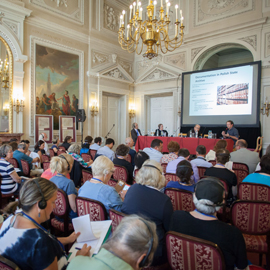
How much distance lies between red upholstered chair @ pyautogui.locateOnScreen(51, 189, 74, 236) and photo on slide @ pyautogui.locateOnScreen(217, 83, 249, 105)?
808cm

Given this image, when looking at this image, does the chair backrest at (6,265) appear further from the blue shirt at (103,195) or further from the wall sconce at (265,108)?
the wall sconce at (265,108)

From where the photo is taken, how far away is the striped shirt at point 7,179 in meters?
3.11

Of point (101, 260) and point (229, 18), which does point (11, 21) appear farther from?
point (101, 260)

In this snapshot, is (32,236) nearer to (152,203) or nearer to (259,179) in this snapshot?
(152,203)

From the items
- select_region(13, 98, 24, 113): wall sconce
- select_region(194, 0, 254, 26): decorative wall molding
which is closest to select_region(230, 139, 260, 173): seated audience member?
select_region(194, 0, 254, 26): decorative wall molding

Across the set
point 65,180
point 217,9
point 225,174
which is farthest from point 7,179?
point 217,9

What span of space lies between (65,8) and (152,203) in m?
9.88

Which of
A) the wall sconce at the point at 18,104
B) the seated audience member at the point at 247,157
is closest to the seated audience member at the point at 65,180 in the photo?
the seated audience member at the point at 247,157

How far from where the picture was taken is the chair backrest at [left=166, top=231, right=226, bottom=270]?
1146mm

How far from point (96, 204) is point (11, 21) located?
321 inches

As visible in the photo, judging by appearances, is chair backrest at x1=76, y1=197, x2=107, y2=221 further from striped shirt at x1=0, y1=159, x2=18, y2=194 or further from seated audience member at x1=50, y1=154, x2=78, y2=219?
striped shirt at x1=0, y1=159, x2=18, y2=194

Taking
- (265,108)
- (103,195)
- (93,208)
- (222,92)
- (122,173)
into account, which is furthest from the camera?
(222,92)

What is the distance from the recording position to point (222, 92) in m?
8.83

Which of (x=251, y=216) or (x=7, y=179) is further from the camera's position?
(x=7, y=179)
